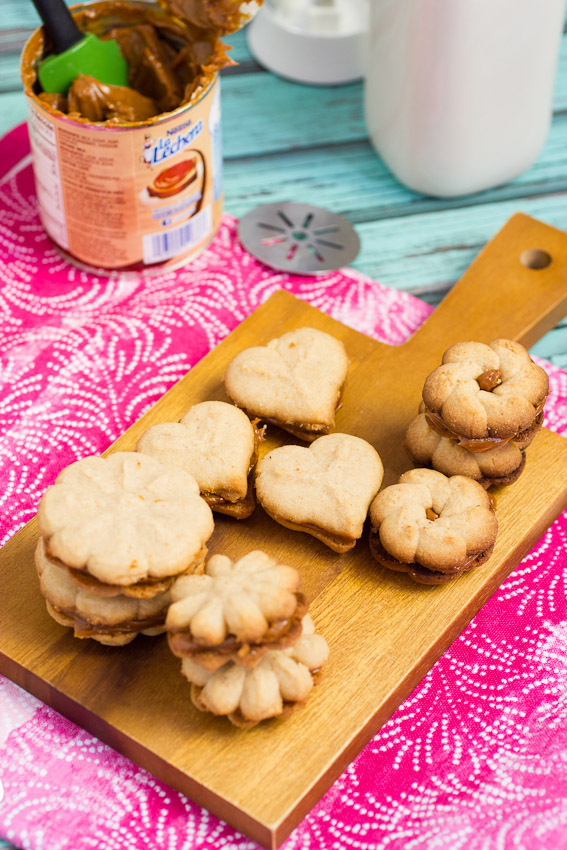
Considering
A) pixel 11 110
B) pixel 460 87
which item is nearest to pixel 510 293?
pixel 460 87

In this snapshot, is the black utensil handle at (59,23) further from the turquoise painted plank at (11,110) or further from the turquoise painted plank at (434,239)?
the turquoise painted plank at (434,239)

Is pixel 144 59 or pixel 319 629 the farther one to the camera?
pixel 144 59

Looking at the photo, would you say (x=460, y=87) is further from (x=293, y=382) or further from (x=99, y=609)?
(x=99, y=609)

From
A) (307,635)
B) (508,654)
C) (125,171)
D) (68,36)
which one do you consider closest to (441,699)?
(508,654)

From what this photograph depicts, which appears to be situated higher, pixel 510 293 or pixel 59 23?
pixel 59 23

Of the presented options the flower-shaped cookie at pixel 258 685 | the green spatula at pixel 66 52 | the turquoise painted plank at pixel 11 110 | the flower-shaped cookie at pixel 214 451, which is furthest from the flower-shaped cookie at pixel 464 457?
the turquoise painted plank at pixel 11 110

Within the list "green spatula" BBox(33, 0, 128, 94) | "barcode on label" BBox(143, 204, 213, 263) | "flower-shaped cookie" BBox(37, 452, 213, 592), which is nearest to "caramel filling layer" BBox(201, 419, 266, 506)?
"flower-shaped cookie" BBox(37, 452, 213, 592)

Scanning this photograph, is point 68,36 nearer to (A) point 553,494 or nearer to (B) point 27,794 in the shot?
(A) point 553,494
